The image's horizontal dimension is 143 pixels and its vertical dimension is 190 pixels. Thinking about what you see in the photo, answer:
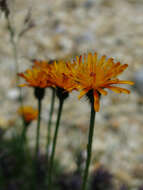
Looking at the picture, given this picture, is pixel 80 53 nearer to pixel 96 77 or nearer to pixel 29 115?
pixel 29 115

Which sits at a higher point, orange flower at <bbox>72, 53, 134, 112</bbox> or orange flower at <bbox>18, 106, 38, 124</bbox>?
orange flower at <bbox>72, 53, 134, 112</bbox>

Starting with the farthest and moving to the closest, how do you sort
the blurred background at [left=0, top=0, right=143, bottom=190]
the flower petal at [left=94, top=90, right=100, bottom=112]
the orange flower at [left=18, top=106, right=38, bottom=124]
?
the blurred background at [left=0, top=0, right=143, bottom=190]
the orange flower at [left=18, top=106, right=38, bottom=124]
the flower petal at [left=94, top=90, right=100, bottom=112]

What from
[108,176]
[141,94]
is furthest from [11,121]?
[141,94]

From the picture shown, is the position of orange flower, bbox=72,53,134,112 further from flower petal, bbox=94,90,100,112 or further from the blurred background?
the blurred background

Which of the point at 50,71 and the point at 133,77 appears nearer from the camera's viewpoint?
the point at 50,71

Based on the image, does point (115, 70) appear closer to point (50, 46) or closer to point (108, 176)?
point (108, 176)

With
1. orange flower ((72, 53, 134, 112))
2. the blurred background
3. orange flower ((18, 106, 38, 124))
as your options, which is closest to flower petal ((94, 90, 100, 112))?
orange flower ((72, 53, 134, 112))

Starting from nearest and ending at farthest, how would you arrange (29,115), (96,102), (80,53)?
(96,102)
(29,115)
(80,53)

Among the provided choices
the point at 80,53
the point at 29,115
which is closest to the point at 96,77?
the point at 29,115
